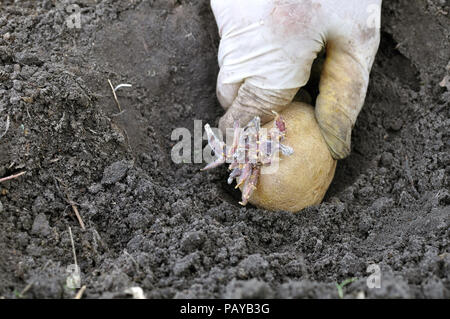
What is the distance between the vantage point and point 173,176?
9.43ft

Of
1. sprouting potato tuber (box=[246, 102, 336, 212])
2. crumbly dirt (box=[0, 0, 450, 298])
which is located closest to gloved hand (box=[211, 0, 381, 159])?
sprouting potato tuber (box=[246, 102, 336, 212])

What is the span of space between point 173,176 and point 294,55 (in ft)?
3.36

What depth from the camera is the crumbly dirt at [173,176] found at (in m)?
2.00

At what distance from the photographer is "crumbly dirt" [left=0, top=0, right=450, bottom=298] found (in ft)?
6.55

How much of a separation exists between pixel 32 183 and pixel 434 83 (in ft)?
8.48

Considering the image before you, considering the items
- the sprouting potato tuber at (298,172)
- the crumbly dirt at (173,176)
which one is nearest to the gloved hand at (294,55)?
the sprouting potato tuber at (298,172)

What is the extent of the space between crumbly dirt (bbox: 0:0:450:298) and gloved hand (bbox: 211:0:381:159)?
451 mm

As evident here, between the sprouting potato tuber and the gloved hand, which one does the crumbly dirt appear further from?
the gloved hand

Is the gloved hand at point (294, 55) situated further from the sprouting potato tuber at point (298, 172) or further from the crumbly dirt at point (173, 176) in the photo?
the crumbly dirt at point (173, 176)

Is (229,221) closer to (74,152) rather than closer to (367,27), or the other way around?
(74,152)

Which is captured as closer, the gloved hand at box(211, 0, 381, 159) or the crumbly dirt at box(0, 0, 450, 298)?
the crumbly dirt at box(0, 0, 450, 298)

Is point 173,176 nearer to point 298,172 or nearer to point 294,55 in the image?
point 298,172
